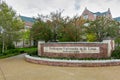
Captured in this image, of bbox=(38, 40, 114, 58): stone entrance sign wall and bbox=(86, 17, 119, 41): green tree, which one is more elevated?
bbox=(86, 17, 119, 41): green tree

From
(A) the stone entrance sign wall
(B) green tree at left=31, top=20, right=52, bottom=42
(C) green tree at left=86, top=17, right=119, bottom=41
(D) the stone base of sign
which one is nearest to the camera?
(D) the stone base of sign

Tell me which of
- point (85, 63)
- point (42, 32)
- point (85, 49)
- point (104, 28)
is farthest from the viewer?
point (104, 28)

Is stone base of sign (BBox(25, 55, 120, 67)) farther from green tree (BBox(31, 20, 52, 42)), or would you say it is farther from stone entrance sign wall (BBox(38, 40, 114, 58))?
green tree (BBox(31, 20, 52, 42))

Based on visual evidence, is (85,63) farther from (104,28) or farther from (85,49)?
(104,28)

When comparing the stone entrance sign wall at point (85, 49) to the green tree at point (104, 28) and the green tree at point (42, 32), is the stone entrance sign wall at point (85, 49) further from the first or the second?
the green tree at point (104, 28)

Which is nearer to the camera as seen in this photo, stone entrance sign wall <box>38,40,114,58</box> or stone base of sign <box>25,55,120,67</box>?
stone base of sign <box>25,55,120,67</box>

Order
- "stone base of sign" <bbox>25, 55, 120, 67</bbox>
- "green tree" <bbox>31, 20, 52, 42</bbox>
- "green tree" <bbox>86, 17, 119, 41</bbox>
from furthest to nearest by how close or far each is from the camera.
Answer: "green tree" <bbox>86, 17, 119, 41</bbox>, "green tree" <bbox>31, 20, 52, 42</bbox>, "stone base of sign" <bbox>25, 55, 120, 67</bbox>

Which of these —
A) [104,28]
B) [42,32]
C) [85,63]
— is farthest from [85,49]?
[104,28]

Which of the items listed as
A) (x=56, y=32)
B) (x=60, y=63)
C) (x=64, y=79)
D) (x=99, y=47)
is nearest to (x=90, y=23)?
(x=56, y=32)

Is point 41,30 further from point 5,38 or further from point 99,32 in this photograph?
point 99,32

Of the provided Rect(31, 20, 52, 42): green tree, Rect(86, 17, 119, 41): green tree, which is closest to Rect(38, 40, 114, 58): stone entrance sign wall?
Rect(31, 20, 52, 42): green tree

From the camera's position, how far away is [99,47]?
13.5 meters

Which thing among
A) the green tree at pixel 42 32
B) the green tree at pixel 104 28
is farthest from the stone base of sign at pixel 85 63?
the green tree at pixel 104 28

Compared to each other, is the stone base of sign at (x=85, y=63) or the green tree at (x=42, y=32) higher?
the green tree at (x=42, y=32)
